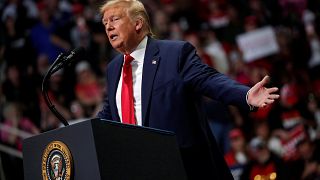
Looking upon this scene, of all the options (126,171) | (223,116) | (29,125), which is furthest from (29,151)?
(29,125)

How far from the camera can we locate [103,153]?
2912mm

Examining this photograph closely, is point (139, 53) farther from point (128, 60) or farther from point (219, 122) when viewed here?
point (219, 122)

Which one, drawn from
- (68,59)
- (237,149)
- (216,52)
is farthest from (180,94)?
(216,52)

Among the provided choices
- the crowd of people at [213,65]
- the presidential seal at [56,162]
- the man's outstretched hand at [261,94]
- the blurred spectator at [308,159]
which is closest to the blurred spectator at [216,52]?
the crowd of people at [213,65]

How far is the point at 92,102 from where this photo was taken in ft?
28.4

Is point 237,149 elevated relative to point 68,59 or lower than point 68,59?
lower

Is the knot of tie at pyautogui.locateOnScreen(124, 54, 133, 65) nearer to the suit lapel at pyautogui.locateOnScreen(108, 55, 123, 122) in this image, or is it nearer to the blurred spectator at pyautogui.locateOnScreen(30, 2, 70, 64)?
the suit lapel at pyautogui.locateOnScreen(108, 55, 123, 122)

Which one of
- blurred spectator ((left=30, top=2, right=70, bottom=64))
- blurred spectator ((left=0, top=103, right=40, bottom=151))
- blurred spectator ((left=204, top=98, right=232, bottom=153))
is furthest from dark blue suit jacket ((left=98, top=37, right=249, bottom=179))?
blurred spectator ((left=30, top=2, right=70, bottom=64))

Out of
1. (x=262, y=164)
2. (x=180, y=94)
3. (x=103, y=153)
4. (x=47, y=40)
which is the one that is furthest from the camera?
(x=47, y=40)

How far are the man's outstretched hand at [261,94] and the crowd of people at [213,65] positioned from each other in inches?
137

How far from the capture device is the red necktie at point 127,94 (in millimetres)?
3484

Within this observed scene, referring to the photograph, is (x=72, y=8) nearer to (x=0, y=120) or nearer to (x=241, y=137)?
(x=0, y=120)

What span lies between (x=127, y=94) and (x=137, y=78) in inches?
3.5

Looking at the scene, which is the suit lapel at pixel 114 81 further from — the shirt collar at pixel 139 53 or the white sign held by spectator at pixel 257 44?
the white sign held by spectator at pixel 257 44
